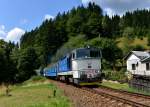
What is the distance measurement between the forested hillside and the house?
17.6 m

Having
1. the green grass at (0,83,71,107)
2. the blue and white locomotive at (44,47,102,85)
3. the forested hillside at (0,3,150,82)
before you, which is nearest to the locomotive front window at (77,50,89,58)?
the blue and white locomotive at (44,47,102,85)

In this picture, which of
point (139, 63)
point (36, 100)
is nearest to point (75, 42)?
point (139, 63)

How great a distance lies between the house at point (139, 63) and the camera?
57.7 meters

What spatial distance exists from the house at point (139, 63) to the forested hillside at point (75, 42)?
17.6 m

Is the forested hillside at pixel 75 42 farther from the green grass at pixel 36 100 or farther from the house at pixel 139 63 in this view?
the green grass at pixel 36 100

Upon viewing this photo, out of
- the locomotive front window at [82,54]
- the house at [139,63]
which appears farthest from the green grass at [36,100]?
the house at [139,63]

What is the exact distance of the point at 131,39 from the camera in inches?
6038

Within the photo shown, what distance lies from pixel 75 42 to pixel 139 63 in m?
59.7

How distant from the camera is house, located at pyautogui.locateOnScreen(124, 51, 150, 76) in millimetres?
57688

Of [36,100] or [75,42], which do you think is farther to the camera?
[75,42]

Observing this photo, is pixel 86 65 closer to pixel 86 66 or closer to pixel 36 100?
pixel 86 66

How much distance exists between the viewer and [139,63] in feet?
206

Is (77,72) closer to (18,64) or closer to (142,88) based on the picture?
(142,88)

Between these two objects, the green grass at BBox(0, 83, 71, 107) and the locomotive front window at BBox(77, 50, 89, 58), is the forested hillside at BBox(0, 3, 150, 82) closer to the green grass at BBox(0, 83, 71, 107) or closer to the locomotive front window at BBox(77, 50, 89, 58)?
the locomotive front window at BBox(77, 50, 89, 58)
